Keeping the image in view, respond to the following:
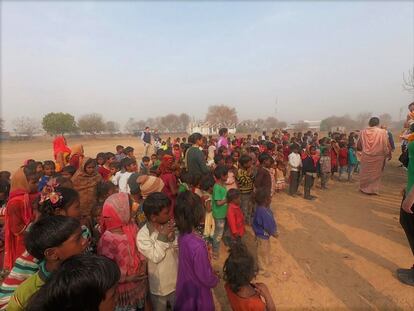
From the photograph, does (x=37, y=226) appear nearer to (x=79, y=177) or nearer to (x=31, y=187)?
(x=31, y=187)

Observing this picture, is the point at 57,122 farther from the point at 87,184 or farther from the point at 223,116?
the point at 87,184

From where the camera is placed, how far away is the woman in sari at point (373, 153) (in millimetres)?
7289

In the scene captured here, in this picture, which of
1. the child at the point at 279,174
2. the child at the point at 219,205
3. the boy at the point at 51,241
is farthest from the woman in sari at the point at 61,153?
the child at the point at 279,174

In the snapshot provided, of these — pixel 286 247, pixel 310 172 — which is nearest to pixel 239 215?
pixel 286 247

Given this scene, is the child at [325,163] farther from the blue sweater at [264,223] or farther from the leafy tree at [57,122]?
the leafy tree at [57,122]

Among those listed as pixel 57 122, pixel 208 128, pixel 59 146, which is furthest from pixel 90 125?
pixel 59 146

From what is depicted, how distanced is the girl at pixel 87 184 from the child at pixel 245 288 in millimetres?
2660

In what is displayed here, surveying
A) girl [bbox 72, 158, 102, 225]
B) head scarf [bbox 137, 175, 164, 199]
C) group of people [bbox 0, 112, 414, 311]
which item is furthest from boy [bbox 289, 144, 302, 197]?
girl [bbox 72, 158, 102, 225]

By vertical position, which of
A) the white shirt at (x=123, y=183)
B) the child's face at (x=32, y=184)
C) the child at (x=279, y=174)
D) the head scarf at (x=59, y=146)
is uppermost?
the head scarf at (x=59, y=146)

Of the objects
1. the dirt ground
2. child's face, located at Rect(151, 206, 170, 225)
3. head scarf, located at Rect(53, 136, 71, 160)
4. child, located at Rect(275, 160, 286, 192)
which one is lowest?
the dirt ground

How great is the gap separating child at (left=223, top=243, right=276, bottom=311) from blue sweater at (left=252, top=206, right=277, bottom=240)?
160 centimetres

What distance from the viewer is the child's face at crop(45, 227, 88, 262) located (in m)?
1.71

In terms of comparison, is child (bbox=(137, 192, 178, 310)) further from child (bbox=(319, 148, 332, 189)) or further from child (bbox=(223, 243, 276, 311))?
child (bbox=(319, 148, 332, 189))

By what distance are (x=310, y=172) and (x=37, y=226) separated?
22.7ft
